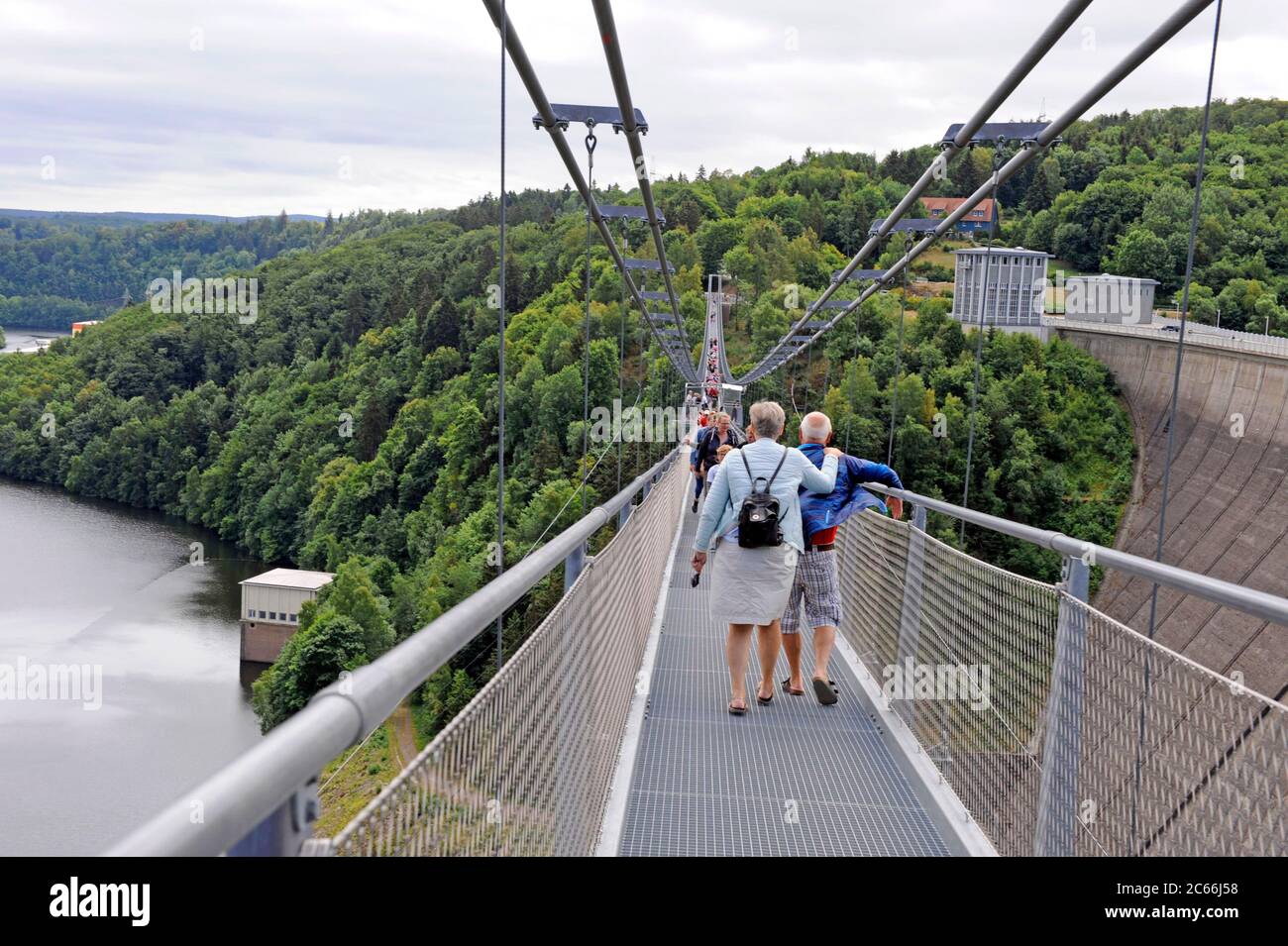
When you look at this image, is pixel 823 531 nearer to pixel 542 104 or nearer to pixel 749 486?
pixel 749 486

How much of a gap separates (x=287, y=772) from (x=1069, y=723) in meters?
1.79

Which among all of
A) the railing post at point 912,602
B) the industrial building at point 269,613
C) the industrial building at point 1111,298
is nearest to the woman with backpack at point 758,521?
the railing post at point 912,602

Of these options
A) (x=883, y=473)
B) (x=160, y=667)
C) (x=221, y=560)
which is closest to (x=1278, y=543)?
(x=883, y=473)

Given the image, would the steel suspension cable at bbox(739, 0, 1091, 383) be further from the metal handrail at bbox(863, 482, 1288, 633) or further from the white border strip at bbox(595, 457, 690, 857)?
the white border strip at bbox(595, 457, 690, 857)

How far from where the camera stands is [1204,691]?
1.49 m

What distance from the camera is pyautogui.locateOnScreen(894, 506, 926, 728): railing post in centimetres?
346

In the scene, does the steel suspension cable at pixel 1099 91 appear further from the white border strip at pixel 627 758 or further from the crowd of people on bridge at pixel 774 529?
the white border strip at pixel 627 758

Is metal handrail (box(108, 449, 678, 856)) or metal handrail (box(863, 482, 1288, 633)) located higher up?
metal handrail (box(108, 449, 678, 856))

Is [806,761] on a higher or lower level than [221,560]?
higher

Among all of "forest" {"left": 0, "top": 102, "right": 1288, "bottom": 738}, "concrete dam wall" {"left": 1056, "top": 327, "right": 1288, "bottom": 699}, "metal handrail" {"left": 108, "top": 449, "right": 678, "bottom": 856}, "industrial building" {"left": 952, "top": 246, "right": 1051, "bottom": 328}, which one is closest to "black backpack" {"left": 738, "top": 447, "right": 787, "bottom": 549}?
"metal handrail" {"left": 108, "top": 449, "right": 678, "bottom": 856}

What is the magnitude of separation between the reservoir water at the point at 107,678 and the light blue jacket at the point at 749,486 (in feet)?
46.8

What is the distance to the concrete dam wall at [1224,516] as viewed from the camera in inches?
907

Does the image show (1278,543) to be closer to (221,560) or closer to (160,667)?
(160,667)
